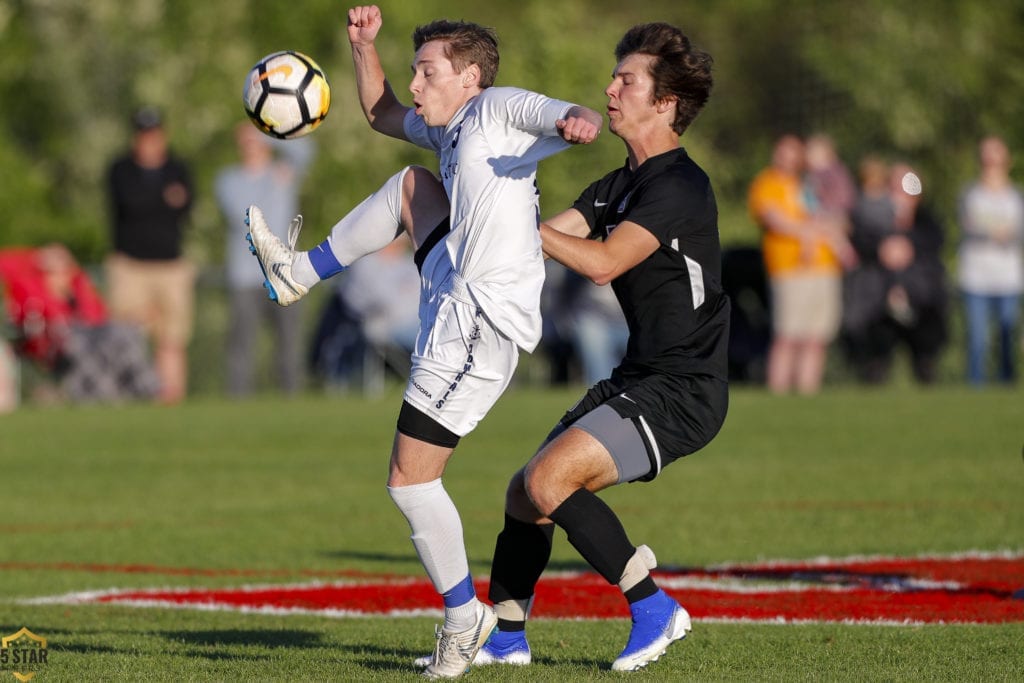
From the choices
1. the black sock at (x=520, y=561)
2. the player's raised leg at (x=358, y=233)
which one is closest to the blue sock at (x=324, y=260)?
the player's raised leg at (x=358, y=233)

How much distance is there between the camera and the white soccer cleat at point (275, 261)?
6789 mm

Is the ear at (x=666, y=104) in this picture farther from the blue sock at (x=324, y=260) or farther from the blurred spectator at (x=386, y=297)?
the blurred spectator at (x=386, y=297)

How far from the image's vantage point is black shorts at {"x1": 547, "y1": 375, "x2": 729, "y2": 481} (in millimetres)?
6520

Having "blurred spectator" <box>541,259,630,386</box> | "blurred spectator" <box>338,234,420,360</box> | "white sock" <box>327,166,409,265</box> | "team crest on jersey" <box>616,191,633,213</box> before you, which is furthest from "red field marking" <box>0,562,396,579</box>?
"blurred spectator" <box>541,259,630,386</box>

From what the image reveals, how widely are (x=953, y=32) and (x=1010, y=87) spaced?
110 inches

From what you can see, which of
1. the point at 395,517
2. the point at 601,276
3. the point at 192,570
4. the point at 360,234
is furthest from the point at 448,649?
the point at 395,517

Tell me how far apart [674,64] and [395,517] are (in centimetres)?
602

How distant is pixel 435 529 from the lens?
21.4 ft

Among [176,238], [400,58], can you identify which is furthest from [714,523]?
[400,58]

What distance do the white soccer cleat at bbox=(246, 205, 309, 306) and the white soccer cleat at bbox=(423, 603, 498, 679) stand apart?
1.31m

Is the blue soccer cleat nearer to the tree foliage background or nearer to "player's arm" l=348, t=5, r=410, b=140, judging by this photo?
"player's arm" l=348, t=5, r=410, b=140

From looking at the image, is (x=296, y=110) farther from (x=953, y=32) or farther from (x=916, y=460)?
(x=953, y=32)

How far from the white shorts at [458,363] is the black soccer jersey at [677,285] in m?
0.50

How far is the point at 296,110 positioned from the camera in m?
7.20
